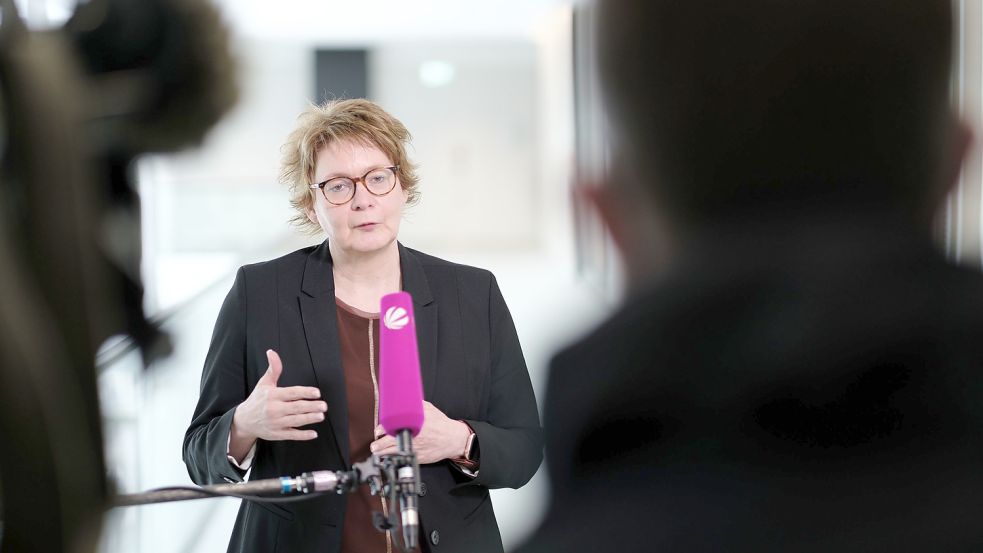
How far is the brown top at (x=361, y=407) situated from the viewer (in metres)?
1.71

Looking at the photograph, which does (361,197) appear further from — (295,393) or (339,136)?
(295,393)

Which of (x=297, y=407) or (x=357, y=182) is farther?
(x=357, y=182)

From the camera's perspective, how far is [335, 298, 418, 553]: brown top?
67.5 inches

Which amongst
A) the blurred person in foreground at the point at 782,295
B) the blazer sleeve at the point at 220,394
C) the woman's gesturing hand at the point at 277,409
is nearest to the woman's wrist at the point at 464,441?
the woman's gesturing hand at the point at 277,409

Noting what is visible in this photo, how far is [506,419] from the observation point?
1.87 metres

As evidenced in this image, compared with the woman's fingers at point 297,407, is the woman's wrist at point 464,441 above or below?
below

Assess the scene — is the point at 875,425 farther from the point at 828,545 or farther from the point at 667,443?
the point at 667,443

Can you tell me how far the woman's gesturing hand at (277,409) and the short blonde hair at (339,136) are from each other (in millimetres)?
375

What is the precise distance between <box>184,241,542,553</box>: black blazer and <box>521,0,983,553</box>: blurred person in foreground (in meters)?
0.51

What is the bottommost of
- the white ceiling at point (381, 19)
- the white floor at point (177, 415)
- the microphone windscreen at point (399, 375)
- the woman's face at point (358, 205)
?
the white floor at point (177, 415)

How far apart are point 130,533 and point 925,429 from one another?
1.78 meters

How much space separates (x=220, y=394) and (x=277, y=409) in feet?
0.85

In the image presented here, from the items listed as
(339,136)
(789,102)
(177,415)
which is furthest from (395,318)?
(789,102)

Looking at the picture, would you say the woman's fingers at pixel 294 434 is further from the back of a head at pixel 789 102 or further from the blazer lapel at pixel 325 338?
the back of a head at pixel 789 102
